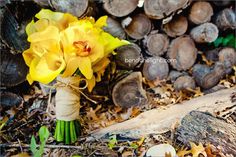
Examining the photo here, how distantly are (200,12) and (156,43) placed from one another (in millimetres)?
260

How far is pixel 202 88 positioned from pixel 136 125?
1.63 ft

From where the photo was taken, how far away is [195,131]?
1.32 m

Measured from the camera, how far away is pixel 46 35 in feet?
4.45

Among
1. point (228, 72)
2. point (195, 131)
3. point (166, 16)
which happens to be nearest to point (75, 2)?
point (166, 16)

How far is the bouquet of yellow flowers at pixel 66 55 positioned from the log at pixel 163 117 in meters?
0.14

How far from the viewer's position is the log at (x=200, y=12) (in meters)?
1.80

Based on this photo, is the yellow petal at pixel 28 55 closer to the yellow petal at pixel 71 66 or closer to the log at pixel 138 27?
the yellow petal at pixel 71 66

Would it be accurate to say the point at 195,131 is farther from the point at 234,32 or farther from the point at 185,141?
the point at 234,32

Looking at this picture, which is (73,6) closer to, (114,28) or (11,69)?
(114,28)

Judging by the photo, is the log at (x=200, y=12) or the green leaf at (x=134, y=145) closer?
the green leaf at (x=134, y=145)

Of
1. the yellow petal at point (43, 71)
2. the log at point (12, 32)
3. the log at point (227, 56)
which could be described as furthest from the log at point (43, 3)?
the log at point (227, 56)

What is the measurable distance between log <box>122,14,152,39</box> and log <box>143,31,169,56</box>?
33 millimetres

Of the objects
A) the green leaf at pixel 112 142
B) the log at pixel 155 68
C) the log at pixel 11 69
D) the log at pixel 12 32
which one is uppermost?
the log at pixel 12 32

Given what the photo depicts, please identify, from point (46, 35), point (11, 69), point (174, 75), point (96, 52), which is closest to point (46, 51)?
point (46, 35)
